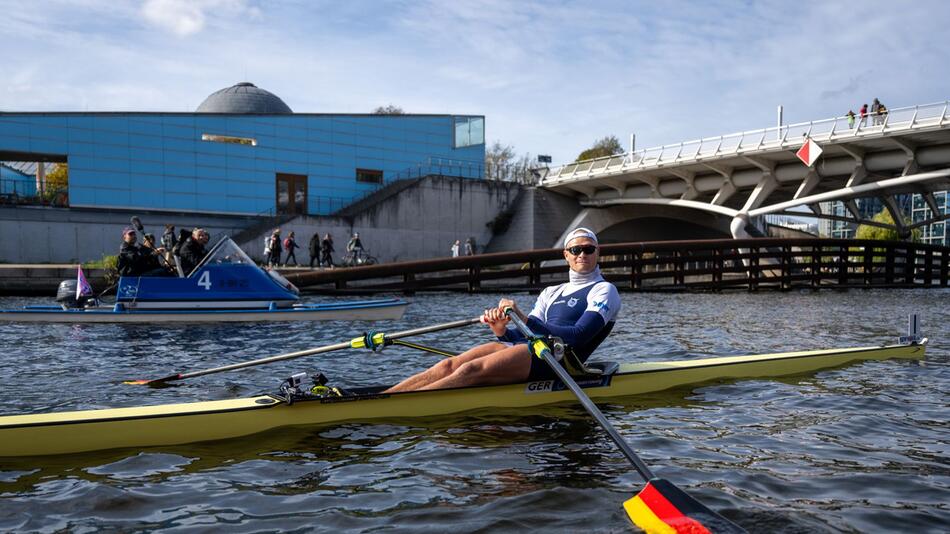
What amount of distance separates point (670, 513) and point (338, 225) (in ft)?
130

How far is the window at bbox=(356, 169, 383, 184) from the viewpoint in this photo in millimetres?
48750

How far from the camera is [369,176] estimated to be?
4931 centimetres

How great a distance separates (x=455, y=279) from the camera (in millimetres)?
25500

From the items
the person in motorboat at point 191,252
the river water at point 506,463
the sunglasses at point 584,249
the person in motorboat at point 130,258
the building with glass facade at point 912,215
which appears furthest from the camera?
the building with glass facade at point 912,215

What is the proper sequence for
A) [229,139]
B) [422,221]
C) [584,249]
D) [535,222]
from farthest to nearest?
[535,222], [422,221], [229,139], [584,249]

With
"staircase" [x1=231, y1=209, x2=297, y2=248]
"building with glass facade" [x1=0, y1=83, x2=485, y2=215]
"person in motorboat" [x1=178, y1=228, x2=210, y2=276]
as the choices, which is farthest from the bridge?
"person in motorboat" [x1=178, y1=228, x2=210, y2=276]

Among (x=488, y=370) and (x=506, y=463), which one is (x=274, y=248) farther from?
(x=506, y=463)

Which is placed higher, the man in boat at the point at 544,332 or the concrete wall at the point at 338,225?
the concrete wall at the point at 338,225

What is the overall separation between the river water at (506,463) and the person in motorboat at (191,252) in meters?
→ 5.66

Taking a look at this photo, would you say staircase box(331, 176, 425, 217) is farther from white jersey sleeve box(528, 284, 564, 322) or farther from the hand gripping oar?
the hand gripping oar

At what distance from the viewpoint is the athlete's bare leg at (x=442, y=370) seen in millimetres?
6703

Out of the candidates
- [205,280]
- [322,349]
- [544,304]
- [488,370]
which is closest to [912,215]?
[205,280]

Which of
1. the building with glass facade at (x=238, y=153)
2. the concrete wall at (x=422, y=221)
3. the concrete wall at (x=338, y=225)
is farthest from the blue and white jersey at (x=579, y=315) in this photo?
the building with glass facade at (x=238, y=153)

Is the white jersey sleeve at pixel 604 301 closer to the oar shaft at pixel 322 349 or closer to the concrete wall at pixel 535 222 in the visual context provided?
the oar shaft at pixel 322 349
